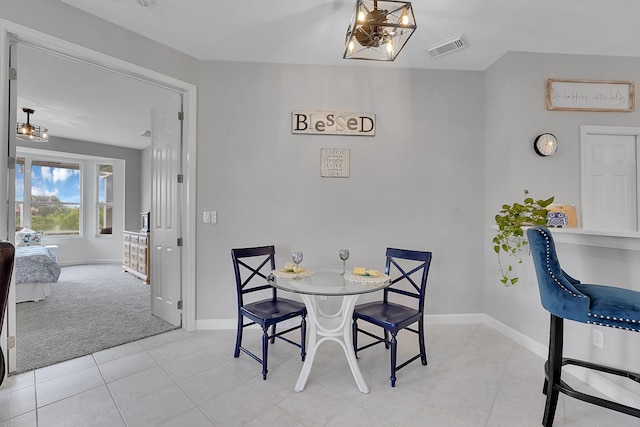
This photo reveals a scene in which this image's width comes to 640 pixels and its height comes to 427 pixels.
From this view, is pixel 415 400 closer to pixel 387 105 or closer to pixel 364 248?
pixel 364 248

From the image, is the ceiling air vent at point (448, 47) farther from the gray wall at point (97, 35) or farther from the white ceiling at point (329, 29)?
the gray wall at point (97, 35)

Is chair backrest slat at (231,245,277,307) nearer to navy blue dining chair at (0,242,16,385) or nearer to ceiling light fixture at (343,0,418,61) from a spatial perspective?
navy blue dining chair at (0,242,16,385)

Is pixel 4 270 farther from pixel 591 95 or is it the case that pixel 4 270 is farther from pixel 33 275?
pixel 591 95

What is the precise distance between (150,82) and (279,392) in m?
2.88

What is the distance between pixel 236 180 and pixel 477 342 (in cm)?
281

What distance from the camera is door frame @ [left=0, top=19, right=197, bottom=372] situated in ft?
6.70

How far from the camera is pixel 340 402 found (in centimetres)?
189

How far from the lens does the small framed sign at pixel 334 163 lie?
3146 millimetres

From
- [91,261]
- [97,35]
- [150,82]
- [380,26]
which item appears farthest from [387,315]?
[91,261]

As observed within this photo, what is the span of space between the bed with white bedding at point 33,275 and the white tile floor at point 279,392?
7.67ft

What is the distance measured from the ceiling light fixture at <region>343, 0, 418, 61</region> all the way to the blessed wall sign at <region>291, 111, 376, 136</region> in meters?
0.98

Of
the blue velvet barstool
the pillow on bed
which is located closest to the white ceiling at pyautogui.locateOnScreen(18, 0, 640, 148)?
the blue velvet barstool

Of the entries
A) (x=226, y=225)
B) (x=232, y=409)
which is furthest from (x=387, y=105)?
(x=232, y=409)

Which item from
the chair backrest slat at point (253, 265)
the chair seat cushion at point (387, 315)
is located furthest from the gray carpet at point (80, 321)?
the chair seat cushion at point (387, 315)
